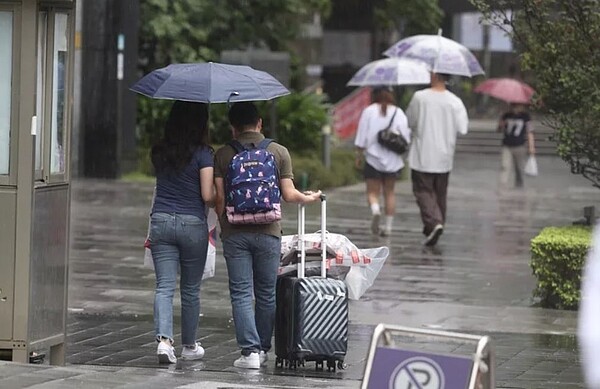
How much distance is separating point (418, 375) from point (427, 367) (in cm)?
5

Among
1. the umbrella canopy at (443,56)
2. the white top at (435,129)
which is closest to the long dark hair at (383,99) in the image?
the white top at (435,129)

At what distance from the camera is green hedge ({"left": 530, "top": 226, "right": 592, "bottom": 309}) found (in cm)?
1193

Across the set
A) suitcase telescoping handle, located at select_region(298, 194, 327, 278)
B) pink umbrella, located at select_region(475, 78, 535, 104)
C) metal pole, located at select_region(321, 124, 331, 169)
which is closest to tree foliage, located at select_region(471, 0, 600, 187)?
suitcase telescoping handle, located at select_region(298, 194, 327, 278)

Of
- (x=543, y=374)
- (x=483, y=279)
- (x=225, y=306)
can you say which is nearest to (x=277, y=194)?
(x=543, y=374)

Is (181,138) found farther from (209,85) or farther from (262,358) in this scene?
(262,358)

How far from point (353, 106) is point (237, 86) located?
2405cm

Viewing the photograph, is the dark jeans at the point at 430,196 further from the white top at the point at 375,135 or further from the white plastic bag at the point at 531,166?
the white plastic bag at the point at 531,166

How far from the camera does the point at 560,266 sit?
39.4 ft

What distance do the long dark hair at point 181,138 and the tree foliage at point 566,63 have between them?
4.10m

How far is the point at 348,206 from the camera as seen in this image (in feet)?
72.0

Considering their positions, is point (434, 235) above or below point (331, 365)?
above

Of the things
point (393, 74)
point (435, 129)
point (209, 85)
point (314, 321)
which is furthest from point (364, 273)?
point (393, 74)

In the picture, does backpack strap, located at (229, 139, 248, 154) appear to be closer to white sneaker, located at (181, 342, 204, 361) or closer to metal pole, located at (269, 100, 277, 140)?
white sneaker, located at (181, 342, 204, 361)

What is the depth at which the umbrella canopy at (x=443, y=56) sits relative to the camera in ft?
57.6
